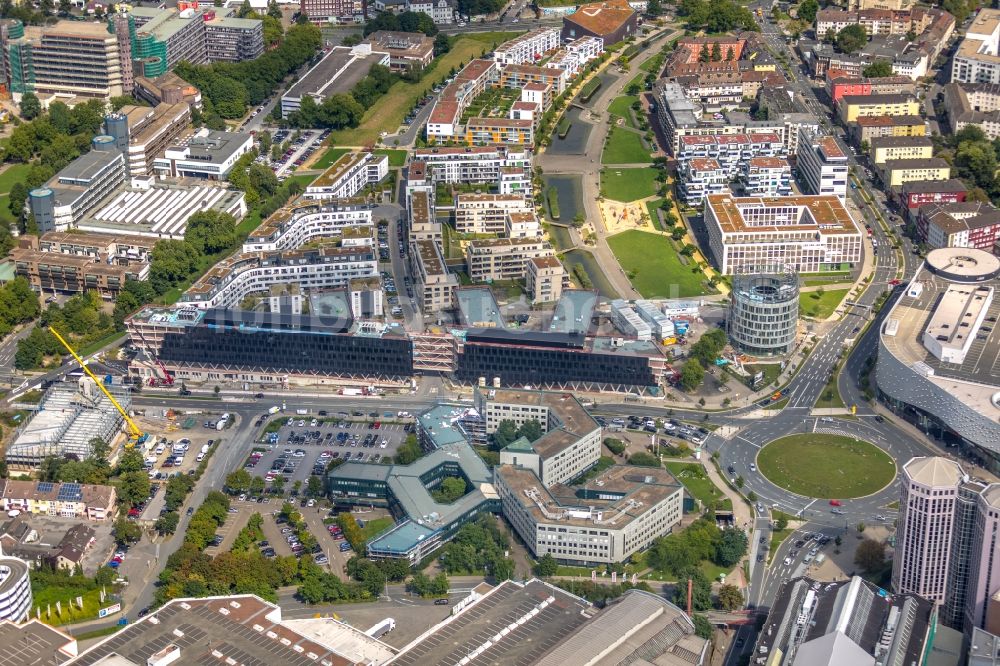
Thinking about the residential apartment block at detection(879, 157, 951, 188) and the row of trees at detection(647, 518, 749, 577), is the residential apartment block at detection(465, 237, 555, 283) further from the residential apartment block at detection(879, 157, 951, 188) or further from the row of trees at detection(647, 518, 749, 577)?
the row of trees at detection(647, 518, 749, 577)

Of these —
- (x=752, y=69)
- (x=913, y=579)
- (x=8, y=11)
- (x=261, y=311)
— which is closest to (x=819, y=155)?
(x=752, y=69)

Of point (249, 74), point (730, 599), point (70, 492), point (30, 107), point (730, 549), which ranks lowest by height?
point (70, 492)

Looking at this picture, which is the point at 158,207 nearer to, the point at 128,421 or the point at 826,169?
the point at 128,421

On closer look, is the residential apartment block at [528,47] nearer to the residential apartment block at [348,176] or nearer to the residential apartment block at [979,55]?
the residential apartment block at [348,176]

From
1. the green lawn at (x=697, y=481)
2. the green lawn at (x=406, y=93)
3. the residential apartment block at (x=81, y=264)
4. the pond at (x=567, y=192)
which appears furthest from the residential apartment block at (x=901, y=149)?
the residential apartment block at (x=81, y=264)

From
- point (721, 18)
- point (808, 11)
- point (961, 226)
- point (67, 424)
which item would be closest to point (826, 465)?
point (961, 226)

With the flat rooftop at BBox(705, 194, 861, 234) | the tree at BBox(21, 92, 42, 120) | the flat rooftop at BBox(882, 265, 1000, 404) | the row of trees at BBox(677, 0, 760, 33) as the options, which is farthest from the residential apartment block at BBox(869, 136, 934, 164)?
the tree at BBox(21, 92, 42, 120)
